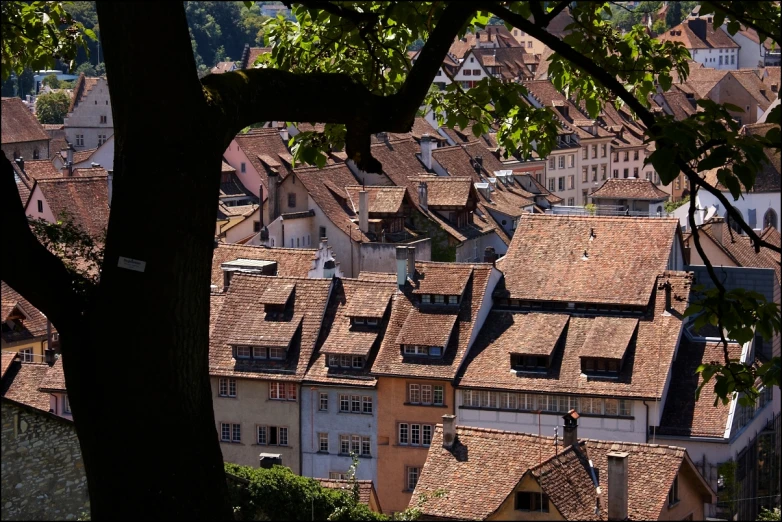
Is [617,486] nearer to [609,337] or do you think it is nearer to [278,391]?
[609,337]

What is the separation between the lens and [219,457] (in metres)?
6.79

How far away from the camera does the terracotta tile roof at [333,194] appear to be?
54.2m

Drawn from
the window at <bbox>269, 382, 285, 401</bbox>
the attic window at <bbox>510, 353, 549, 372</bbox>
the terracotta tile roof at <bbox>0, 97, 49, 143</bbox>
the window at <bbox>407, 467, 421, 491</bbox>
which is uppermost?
the terracotta tile roof at <bbox>0, 97, 49, 143</bbox>

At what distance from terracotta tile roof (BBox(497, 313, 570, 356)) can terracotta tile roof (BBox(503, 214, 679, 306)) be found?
790 mm

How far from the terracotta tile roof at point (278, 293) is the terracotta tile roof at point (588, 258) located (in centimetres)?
553

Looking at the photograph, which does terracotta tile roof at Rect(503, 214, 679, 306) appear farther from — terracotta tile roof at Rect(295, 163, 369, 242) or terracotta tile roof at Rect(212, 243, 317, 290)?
terracotta tile roof at Rect(295, 163, 369, 242)

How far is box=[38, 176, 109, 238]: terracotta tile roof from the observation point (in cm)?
5591

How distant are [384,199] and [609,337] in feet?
63.3

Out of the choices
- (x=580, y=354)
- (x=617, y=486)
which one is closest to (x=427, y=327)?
(x=580, y=354)

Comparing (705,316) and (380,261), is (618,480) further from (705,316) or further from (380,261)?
(380,261)

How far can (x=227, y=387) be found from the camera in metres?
38.1

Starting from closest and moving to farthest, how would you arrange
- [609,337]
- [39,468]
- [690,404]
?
1. [39,468]
2. [690,404]
3. [609,337]

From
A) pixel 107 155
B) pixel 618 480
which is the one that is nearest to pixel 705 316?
pixel 618 480

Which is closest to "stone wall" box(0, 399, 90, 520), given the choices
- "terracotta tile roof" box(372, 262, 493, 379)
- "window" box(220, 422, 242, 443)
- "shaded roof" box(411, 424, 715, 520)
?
"shaded roof" box(411, 424, 715, 520)
